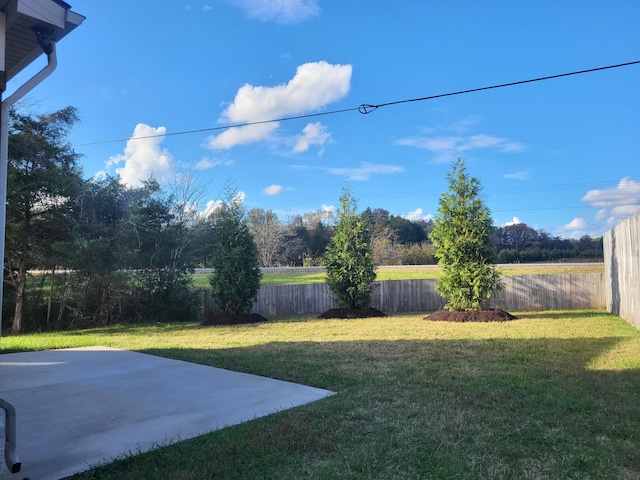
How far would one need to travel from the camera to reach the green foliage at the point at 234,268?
1259cm

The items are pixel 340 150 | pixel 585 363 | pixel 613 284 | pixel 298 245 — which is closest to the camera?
pixel 585 363

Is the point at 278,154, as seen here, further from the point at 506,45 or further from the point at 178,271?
the point at 506,45

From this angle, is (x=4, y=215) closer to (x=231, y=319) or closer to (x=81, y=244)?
(x=81, y=244)

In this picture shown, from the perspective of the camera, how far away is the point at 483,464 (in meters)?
2.78

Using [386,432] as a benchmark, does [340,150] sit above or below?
above

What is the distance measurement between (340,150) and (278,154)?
406cm

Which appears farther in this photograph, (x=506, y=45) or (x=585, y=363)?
(x=506, y=45)

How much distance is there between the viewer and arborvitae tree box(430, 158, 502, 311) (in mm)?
11570

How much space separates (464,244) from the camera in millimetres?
11625

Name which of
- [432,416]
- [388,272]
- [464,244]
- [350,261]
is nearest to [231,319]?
[350,261]

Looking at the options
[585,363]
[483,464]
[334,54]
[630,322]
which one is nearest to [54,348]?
[483,464]

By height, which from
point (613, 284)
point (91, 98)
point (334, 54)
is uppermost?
point (334, 54)

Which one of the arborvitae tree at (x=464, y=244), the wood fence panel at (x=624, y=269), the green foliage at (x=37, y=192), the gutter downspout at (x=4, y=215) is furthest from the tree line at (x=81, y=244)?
the gutter downspout at (x=4, y=215)

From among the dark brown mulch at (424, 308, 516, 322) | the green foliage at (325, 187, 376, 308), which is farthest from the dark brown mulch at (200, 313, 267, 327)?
the dark brown mulch at (424, 308, 516, 322)
